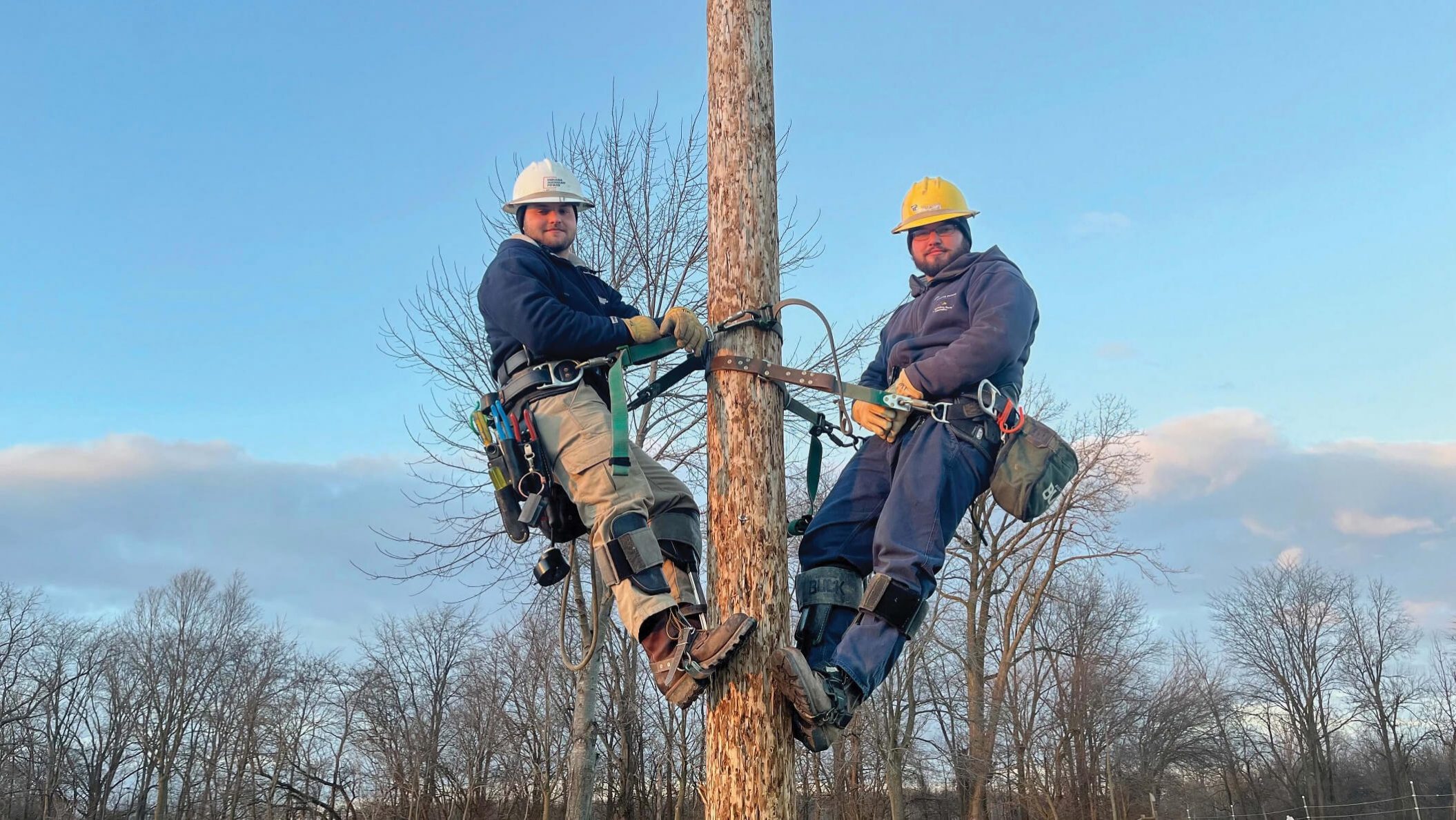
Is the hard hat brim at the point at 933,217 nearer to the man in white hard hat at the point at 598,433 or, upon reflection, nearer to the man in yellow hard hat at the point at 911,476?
the man in yellow hard hat at the point at 911,476

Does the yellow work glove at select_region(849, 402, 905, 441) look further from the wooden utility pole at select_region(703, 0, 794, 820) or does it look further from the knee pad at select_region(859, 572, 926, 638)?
the knee pad at select_region(859, 572, 926, 638)

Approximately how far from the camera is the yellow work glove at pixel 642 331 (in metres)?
3.90

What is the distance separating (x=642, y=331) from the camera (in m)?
3.90

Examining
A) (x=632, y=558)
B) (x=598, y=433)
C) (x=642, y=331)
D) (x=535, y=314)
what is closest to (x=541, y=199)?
(x=535, y=314)

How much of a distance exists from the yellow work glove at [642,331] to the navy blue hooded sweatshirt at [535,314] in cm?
2

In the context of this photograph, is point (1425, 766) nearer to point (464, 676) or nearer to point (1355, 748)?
point (1355, 748)

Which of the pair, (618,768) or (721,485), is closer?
(721,485)

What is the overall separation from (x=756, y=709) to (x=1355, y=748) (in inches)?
1887

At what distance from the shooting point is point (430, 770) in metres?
29.8

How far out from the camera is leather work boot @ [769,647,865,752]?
304cm

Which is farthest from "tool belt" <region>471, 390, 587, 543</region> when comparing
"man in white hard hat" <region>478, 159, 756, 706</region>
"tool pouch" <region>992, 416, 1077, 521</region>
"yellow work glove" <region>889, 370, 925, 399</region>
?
"tool pouch" <region>992, 416, 1077, 521</region>

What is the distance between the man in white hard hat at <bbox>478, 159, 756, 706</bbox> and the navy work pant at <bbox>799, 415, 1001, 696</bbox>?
470mm

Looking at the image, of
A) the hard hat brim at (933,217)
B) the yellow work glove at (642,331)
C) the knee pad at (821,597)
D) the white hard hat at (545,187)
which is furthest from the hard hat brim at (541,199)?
the knee pad at (821,597)

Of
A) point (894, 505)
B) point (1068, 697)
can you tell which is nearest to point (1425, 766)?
point (1068, 697)
